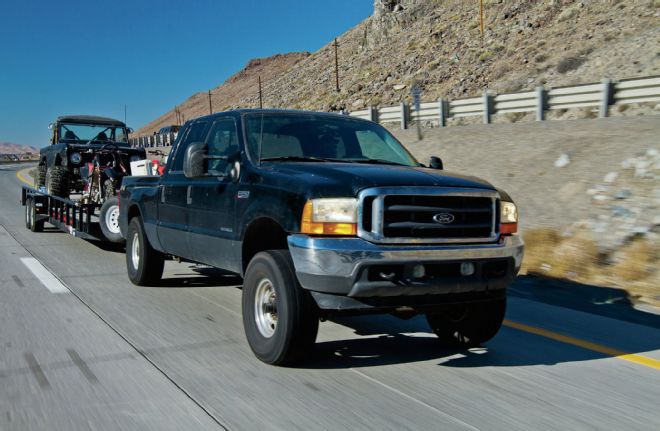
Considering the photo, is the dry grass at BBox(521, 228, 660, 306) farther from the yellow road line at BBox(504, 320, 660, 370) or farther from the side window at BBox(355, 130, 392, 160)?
the side window at BBox(355, 130, 392, 160)

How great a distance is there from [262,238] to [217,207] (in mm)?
675

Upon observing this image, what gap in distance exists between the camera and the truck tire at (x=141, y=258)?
26.1ft

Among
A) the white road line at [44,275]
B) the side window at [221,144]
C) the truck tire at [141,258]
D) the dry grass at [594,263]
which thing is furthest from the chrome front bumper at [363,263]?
the white road line at [44,275]

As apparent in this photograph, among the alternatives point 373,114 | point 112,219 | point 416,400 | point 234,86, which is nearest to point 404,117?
point 373,114

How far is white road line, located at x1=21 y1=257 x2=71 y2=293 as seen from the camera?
812 centimetres

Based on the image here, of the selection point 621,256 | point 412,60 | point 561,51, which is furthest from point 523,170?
point 412,60

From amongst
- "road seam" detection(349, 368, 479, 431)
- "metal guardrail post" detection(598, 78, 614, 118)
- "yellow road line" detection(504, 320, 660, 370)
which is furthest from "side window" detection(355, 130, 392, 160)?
"metal guardrail post" detection(598, 78, 614, 118)

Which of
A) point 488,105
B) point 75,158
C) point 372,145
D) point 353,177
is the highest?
point 488,105

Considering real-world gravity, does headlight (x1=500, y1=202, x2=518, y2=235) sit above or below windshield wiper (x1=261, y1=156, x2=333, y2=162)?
below

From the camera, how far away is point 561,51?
43.6 metres

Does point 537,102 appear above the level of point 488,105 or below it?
below

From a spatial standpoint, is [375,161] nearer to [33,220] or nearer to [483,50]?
[33,220]

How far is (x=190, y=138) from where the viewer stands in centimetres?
720

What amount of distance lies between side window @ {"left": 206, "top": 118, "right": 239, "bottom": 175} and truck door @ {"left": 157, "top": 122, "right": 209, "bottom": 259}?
10.5 inches
